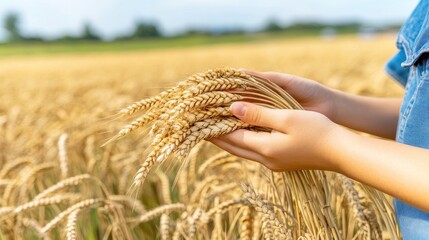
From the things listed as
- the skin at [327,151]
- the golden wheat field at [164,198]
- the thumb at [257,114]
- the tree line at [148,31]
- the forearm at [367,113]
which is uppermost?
the thumb at [257,114]

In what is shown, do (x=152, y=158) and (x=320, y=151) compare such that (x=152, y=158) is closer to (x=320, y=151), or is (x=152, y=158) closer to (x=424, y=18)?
(x=320, y=151)

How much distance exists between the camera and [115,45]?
76875mm

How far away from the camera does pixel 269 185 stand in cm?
212

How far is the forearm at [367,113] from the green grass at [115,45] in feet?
222

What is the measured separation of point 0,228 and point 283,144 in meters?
1.29

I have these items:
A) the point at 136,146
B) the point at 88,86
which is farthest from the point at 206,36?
the point at 136,146

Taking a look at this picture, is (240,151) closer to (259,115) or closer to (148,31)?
(259,115)

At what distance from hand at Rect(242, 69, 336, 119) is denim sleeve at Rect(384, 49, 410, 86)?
0.34 m

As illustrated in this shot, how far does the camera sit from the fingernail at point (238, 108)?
5.03 ft

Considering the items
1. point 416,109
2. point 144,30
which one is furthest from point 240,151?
point 144,30

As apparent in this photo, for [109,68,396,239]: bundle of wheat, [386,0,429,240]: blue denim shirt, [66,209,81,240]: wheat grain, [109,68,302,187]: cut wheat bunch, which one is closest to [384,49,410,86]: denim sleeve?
[386,0,429,240]: blue denim shirt

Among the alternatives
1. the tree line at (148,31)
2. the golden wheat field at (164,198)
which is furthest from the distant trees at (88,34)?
the golden wheat field at (164,198)

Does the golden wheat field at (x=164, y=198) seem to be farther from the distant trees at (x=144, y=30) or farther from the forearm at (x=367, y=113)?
the distant trees at (x=144, y=30)

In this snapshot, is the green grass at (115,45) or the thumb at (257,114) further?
the green grass at (115,45)
